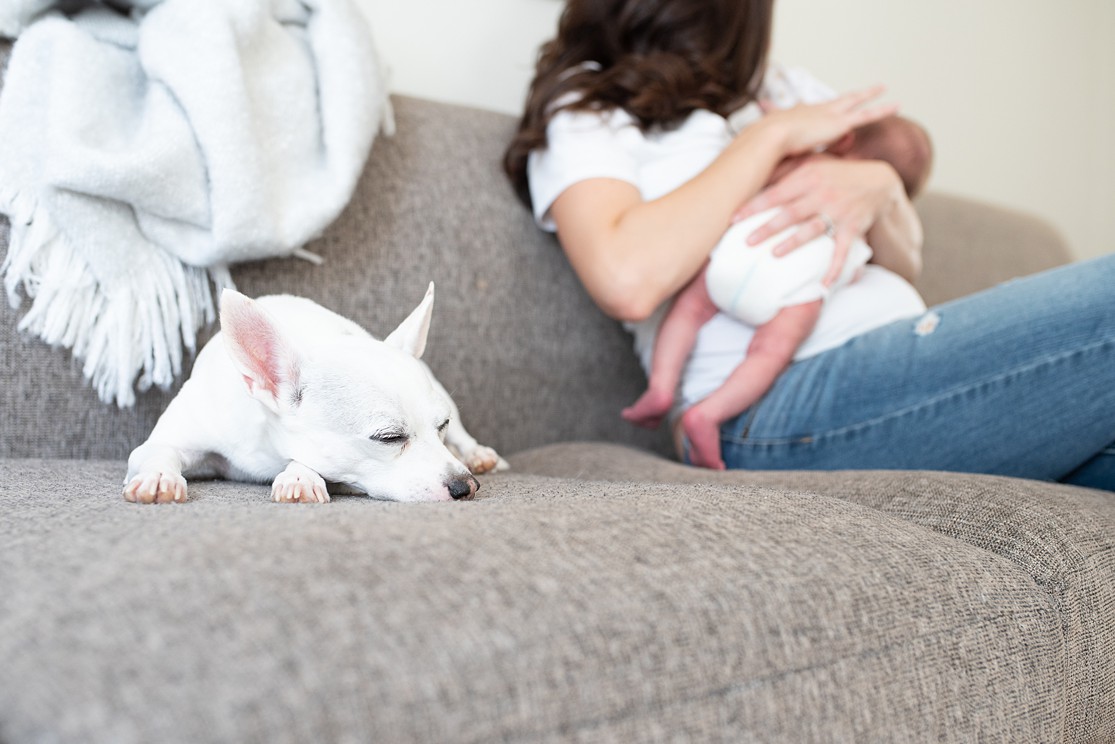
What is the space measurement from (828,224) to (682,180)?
238mm

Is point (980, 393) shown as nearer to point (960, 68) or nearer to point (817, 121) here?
point (817, 121)

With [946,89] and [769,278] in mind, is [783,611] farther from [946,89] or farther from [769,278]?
[946,89]

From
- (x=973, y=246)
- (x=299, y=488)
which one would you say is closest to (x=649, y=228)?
(x=299, y=488)

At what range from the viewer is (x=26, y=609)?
17.4 inches

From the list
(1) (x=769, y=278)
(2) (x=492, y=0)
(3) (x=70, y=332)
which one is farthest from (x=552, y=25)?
(3) (x=70, y=332)

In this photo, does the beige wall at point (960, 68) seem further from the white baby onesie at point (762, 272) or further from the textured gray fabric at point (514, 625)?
the textured gray fabric at point (514, 625)

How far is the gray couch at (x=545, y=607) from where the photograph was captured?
1.36ft

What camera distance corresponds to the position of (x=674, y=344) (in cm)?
135

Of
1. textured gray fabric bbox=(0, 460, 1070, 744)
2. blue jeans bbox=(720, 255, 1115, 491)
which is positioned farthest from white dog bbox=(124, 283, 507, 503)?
blue jeans bbox=(720, 255, 1115, 491)

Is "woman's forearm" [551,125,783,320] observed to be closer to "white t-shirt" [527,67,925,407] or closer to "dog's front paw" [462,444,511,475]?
"white t-shirt" [527,67,925,407]

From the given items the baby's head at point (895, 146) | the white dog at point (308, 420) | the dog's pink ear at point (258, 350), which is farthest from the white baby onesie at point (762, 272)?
→ the dog's pink ear at point (258, 350)

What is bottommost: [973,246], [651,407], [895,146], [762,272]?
[651,407]

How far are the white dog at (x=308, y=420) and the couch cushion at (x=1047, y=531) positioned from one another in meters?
0.37

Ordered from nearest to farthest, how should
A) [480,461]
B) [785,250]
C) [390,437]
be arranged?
[390,437] → [480,461] → [785,250]
